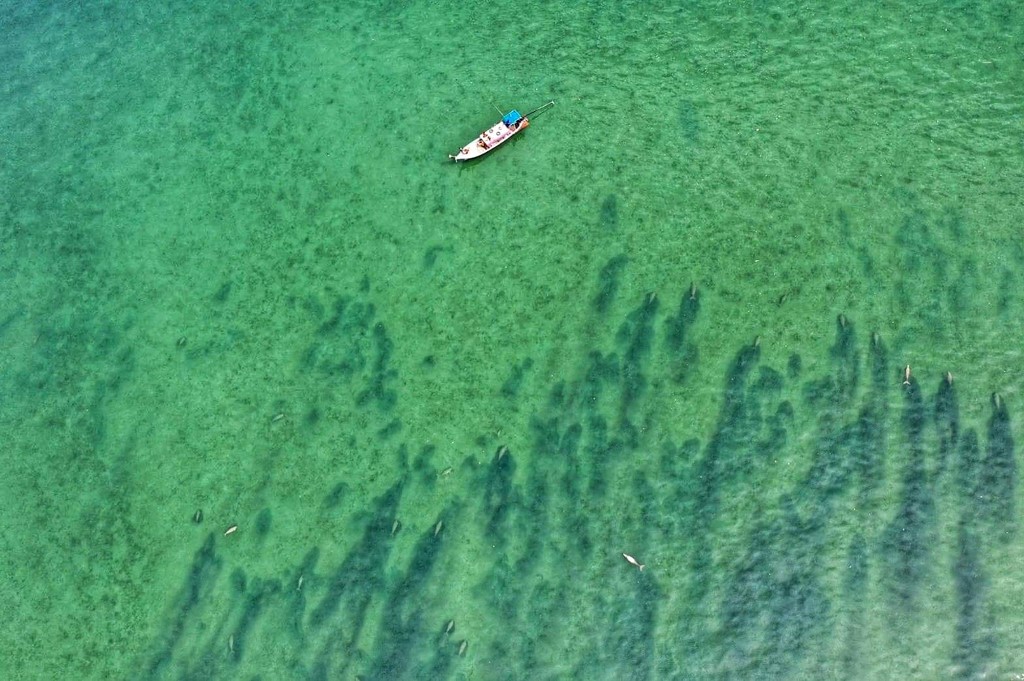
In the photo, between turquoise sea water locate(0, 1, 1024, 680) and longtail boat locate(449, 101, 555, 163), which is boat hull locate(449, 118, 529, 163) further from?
turquoise sea water locate(0, 1, 1024, 680)

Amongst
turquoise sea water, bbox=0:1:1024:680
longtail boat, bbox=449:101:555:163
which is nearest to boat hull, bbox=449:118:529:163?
longtail boat, bbox=449:101:555:163

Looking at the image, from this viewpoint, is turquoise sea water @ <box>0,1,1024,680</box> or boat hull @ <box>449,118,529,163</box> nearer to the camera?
turquoise sea water @ <box>0,1,1024,680</box>

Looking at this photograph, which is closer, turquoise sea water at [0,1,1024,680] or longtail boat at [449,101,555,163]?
turquoise sea water at [0,1,1024,680]

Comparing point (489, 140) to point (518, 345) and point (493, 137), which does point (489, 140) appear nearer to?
point (493, 137)

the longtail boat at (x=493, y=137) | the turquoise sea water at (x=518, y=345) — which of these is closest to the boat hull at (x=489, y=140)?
the longtail boat at (x=493, y=137)

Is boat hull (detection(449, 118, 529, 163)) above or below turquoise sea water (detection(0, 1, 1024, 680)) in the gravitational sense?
above

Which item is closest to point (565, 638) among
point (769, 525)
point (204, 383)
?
point (769, 525)

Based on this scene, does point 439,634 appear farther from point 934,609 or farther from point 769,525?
point 934,609

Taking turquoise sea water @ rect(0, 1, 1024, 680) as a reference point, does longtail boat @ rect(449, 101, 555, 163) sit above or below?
above
